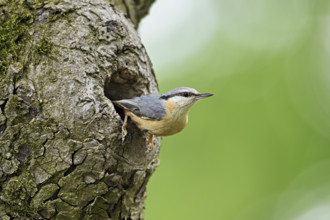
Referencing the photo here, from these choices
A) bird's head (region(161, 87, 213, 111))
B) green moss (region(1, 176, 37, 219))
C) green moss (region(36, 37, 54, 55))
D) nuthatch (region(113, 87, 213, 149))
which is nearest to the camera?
green moss (region(1, 176, 37, 219))

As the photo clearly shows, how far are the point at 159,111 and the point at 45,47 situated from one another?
37.1 inches

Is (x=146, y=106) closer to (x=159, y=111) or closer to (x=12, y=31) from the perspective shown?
(x=159, y=111)

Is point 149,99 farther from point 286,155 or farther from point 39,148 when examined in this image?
point 286,155

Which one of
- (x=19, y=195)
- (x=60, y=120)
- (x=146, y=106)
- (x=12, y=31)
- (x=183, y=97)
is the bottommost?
(x=19, y=195)

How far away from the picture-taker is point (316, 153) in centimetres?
422

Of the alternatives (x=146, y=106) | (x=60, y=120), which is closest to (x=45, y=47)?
(x=60, y=120)

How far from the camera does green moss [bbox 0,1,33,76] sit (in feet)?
6.86

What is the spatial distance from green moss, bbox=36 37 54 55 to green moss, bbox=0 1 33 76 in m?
0.10

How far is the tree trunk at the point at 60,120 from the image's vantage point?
203 cm

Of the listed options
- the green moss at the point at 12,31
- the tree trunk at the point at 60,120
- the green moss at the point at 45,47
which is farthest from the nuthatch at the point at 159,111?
the green moss at the point at 12,31

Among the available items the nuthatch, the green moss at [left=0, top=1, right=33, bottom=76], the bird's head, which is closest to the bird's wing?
the nuthatch

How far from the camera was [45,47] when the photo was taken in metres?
2.17

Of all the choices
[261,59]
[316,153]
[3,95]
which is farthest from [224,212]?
[3,95]

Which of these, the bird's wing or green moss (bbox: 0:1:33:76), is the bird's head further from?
green moss (bbox: 0:1:33:76)
